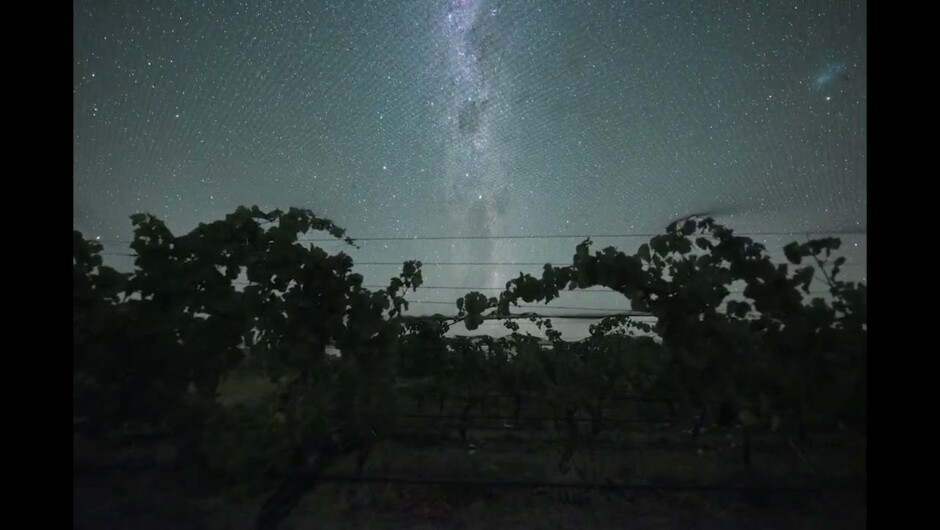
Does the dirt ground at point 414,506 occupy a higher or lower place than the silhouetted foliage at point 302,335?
lower

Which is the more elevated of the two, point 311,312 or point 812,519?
point 311,312

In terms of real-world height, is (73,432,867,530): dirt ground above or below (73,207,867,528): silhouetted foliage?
below

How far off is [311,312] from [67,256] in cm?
116

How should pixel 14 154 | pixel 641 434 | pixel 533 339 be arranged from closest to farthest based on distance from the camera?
pixel 14 154 → pixel 641 434 → pixel 533 339

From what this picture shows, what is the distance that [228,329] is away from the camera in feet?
11.0

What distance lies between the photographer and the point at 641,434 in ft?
12.8

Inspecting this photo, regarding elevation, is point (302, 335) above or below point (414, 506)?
above

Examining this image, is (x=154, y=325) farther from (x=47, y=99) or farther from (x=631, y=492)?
(x=631, y=492)

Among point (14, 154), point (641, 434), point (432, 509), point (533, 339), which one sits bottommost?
point (432, 509)

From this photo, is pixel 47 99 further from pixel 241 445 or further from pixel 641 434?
pixel 641 434

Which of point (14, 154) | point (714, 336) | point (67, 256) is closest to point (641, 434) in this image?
point (714, 336)

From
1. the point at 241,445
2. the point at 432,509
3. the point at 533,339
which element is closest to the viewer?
the point at 241,445

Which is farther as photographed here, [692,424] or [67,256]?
[692,424]

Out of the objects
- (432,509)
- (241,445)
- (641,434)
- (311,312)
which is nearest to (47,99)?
(311,312)
